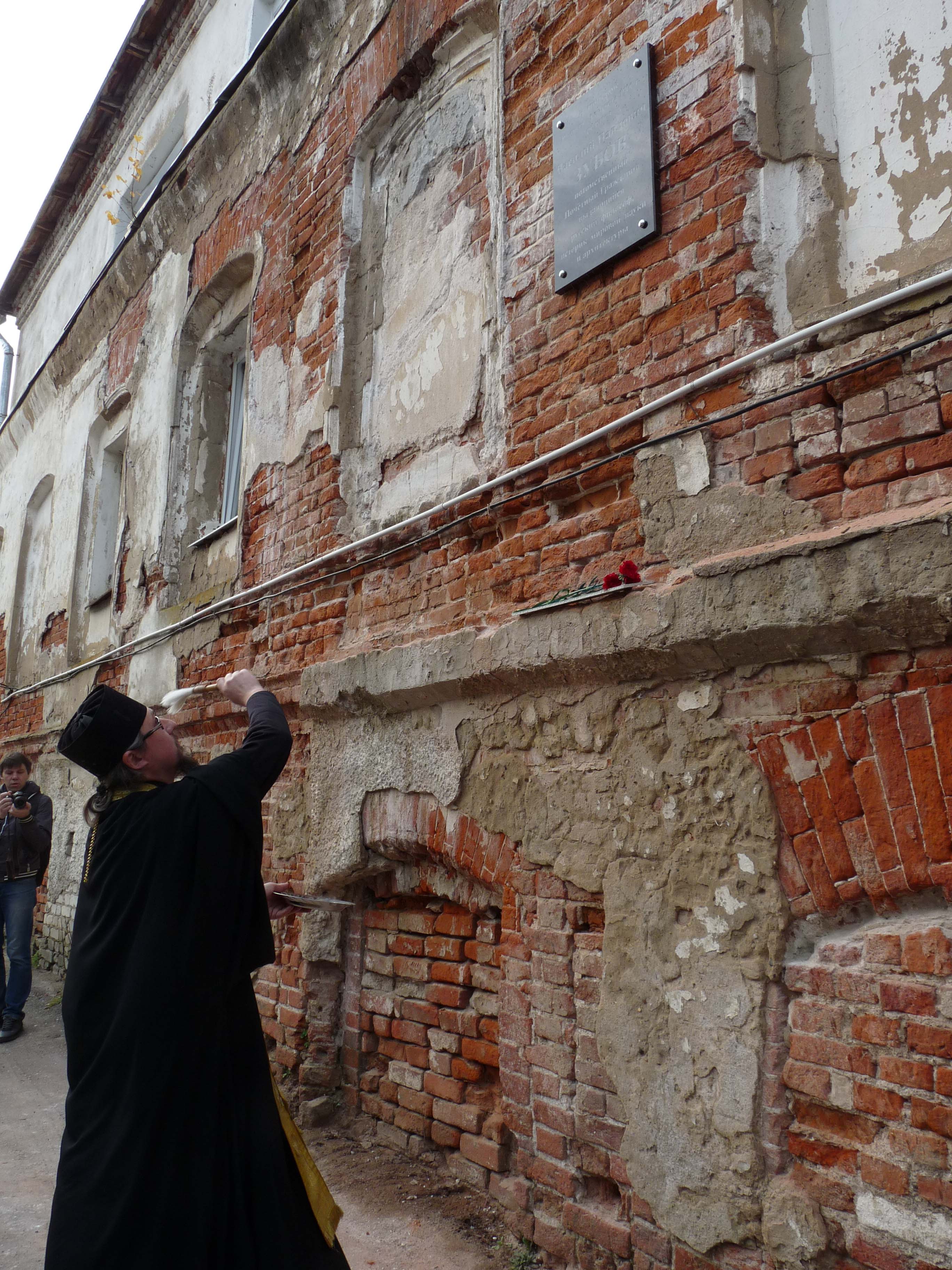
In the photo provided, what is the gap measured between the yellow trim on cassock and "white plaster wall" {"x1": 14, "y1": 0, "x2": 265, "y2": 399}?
278 inches

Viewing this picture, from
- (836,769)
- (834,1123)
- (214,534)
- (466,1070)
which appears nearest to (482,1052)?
(466,1070)

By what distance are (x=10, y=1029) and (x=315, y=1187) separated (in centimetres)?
468

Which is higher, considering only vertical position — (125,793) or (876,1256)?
(125,793)

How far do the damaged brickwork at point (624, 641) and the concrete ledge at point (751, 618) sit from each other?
10mm

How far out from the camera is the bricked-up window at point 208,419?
6.52 m

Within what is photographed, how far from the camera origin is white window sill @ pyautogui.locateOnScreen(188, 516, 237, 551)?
582 cm

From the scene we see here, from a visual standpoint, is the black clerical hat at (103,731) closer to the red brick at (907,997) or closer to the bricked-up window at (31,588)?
the red brick at (907,997)

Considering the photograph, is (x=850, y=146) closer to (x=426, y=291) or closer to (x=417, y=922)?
(x=426, y=291)

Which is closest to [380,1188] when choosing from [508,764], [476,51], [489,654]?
[508,764]

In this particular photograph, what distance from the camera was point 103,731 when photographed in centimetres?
267

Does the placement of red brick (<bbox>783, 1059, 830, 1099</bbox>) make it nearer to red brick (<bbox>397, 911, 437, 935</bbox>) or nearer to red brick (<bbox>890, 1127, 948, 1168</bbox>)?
red brick (<bbox>890, 1127, 948, 1168</bbox>)

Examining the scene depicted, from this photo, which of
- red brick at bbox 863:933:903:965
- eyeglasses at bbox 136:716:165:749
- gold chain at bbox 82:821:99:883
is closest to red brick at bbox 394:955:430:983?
gold chain at bbox 82:821:99:883

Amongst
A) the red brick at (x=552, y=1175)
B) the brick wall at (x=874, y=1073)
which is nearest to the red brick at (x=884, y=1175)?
the brick wall at (x=874, y=1073)

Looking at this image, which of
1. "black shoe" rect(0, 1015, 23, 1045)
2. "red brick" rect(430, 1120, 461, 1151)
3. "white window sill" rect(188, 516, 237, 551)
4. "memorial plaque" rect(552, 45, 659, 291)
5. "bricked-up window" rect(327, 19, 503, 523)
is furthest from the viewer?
"black shoe" rect(0, 1015, 23, 1045)
